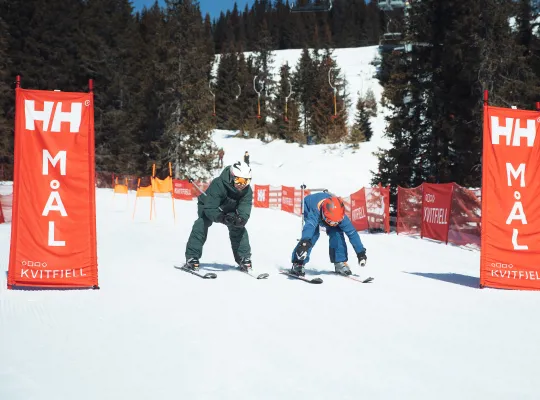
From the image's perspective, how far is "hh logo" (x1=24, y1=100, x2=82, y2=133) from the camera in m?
6.76

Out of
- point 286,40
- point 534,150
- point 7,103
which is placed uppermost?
point 286,40

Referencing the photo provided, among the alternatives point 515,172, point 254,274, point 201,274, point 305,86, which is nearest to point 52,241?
point 201,274

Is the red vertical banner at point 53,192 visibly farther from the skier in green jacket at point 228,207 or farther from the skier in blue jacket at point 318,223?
the skier in blue jacket at point 318,223

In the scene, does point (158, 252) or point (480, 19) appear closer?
point (158, 252)

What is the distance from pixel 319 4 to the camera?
2638 cm

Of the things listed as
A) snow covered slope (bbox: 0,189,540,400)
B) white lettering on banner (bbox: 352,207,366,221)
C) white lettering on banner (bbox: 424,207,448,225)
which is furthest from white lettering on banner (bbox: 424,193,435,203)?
snow covered slope (bbox: 0,189,540,400)

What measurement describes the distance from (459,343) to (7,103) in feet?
155

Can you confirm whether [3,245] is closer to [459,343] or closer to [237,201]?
[237,201]

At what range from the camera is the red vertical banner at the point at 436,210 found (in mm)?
15969

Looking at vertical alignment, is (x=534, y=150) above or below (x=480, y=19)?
below

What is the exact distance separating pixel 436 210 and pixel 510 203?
28.5 ft

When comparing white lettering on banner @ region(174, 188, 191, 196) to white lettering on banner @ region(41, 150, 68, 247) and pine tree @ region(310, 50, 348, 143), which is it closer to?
white lettering on banner @ region(41, 150, 68, 247)

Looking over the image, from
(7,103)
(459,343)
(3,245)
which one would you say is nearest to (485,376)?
(459,343)

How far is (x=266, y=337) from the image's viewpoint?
16.7 feet
